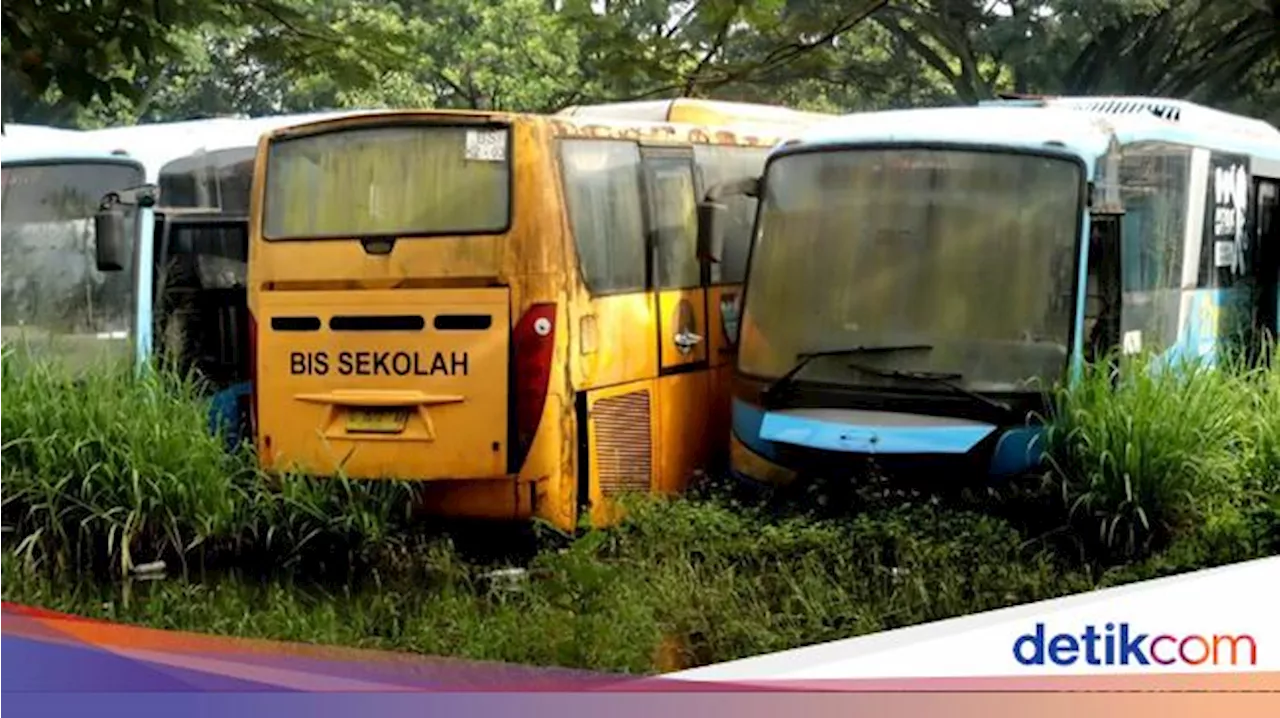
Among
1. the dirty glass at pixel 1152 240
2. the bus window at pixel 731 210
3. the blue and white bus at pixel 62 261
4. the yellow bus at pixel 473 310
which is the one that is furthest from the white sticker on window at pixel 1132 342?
the blue and white bus at pixel 62 261

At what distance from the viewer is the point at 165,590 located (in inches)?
234

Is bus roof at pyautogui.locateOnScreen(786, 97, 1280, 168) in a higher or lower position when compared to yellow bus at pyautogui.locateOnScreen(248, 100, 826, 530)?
higher

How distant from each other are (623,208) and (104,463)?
2575mm

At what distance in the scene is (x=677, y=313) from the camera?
7.12 metres

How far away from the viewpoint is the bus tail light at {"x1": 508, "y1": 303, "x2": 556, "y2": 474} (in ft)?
20.4

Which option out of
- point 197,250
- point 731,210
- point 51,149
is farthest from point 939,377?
point 51,149

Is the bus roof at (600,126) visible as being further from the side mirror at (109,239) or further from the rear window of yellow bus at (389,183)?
the side mirror at (109,239)

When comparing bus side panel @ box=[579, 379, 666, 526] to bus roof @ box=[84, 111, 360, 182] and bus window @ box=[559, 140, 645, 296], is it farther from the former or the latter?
bus roof @ box=[84, 111, 360, 182]

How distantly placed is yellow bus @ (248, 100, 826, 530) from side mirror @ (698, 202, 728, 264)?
0.17ft

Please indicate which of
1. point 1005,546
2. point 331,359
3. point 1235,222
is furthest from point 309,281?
point 1235,222

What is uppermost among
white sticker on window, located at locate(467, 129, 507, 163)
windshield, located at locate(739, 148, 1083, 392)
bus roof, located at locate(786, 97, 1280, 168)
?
bus roof, located at locate(786, 97, 1280, 168)

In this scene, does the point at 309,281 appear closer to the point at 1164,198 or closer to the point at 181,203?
the point at 181,203

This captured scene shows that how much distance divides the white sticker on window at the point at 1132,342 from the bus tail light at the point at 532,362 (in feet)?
7.50

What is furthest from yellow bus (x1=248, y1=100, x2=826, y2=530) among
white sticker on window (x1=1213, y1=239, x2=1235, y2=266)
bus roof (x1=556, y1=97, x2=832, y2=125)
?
white sticker on window (x1=1213, y1=239, x2=1235, y2=266)
